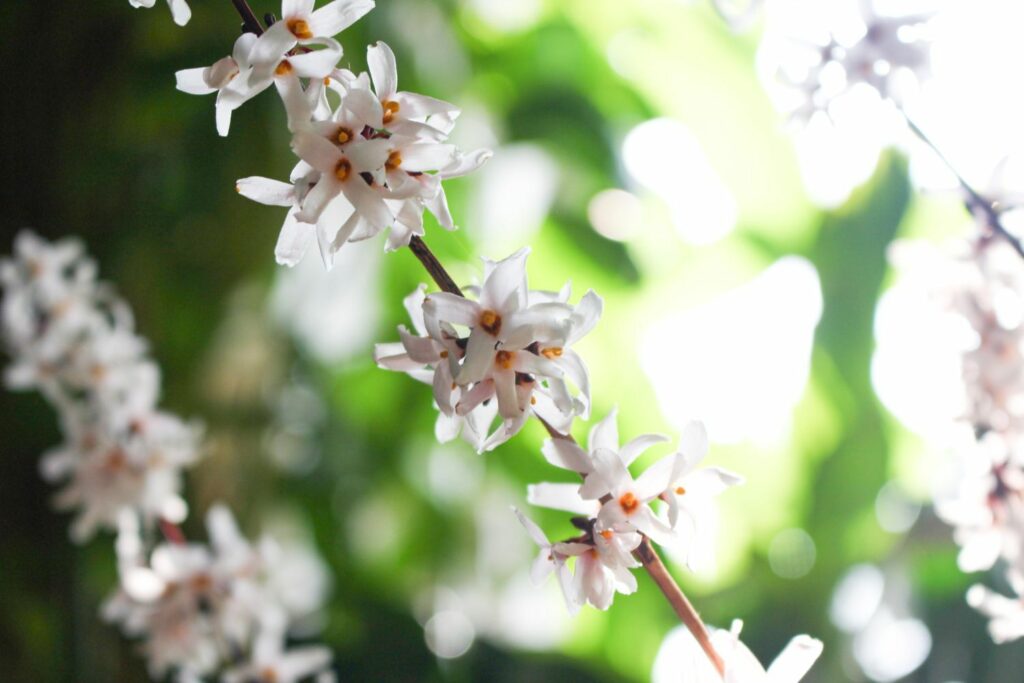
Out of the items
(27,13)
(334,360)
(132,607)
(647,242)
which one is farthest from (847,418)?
(27,13)

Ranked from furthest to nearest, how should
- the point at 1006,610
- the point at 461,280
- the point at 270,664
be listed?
the point at 461,280 < the point at 270,664 < the point at 1006,610

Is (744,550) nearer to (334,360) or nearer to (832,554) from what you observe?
(832,554)

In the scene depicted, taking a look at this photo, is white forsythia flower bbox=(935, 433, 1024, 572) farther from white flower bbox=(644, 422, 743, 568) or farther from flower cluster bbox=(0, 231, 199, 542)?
flower cluster bbox=(0, 231, 199, 542)

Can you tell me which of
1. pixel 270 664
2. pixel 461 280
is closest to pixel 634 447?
pixel 270 664

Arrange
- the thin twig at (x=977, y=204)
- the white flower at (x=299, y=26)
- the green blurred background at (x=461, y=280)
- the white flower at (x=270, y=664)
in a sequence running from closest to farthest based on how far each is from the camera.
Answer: the white flower at (x=299, y=26), the thin twig at (x=977, y=204), the white flower at (x=270, y=664), the green blurred background at (x=461, y=280)

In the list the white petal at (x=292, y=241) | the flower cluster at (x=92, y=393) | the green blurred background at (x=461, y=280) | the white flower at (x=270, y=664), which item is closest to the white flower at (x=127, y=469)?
the flower cluster at (x=92, y=393)

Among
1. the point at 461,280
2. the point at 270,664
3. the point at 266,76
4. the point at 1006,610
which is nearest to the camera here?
the point at 266,76

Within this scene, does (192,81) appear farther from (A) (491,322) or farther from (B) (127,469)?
(B) (127,469)

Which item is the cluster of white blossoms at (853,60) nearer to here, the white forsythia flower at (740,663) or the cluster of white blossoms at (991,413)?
the cluster of white blossoms at (991,413)
